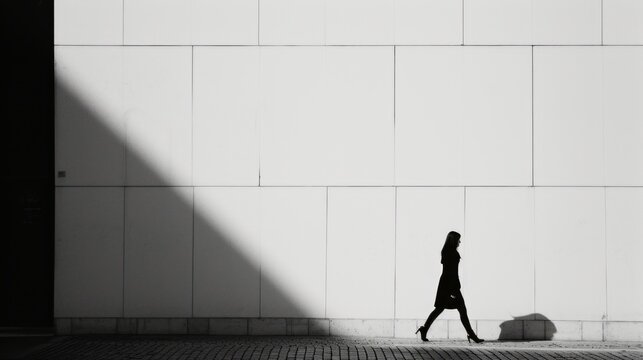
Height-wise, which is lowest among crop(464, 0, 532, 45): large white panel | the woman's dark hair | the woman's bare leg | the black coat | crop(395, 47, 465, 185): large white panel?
the woman's bare leg

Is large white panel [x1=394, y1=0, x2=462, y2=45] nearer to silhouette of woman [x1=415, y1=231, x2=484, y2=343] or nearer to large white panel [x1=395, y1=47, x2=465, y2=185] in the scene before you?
large white panel [x1=395, y1=47, x2=465, y2=185]

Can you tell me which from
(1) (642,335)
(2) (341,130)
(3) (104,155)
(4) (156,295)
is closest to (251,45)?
(2) (341,130)

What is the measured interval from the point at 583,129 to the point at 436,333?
4011 millimetres

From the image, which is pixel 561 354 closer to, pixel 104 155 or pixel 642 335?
pixel 642 335

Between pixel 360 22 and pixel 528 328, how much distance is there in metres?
5.59

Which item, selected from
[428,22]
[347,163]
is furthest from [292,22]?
[347,163]

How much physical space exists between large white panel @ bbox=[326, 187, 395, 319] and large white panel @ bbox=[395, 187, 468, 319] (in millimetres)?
187

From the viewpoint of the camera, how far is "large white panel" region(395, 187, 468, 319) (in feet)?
41.3

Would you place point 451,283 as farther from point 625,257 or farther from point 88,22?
point 88,22

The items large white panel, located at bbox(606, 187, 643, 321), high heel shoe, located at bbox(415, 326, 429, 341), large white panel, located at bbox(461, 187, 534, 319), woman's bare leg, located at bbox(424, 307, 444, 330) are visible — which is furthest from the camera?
large white panel, located at bbox(461, 187, 534, 319)

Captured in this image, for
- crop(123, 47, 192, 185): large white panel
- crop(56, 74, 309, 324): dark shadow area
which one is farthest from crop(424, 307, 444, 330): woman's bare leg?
crop(123, 47, 192, 185): large white panel

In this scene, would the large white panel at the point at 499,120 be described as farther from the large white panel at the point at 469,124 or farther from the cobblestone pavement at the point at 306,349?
the cobblestone pavement at the point at 306,349
